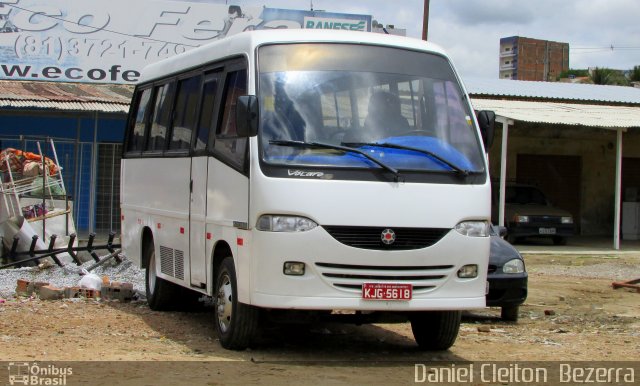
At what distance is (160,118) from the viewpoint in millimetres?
10930

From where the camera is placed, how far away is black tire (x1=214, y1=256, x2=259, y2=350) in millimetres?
7918

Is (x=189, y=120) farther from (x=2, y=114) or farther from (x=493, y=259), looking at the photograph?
(x=2, y=114)

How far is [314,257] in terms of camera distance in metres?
7.39

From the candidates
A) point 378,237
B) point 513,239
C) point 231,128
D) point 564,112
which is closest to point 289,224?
point 378,237

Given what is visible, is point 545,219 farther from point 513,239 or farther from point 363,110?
point 363,110

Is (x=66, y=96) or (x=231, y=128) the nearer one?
(x=231, y=128)

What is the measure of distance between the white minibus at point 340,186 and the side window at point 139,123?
270 centimetres

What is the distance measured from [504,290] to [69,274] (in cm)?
644

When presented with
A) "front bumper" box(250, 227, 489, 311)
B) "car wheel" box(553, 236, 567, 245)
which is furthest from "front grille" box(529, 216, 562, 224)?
"front bumper" box(250, 227, 489, 311)

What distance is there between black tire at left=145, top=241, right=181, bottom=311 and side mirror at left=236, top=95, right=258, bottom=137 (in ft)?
12.6

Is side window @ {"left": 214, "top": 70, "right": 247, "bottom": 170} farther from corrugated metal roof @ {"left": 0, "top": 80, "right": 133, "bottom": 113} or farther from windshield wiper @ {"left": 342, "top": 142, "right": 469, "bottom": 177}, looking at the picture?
corrugated metal roof @ {"left": 0, "top": 80, "right": 133, "bottom": 113}

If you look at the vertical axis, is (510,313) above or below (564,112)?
below

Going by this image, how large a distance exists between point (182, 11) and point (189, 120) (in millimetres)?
15383

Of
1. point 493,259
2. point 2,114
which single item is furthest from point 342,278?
point 2,114
